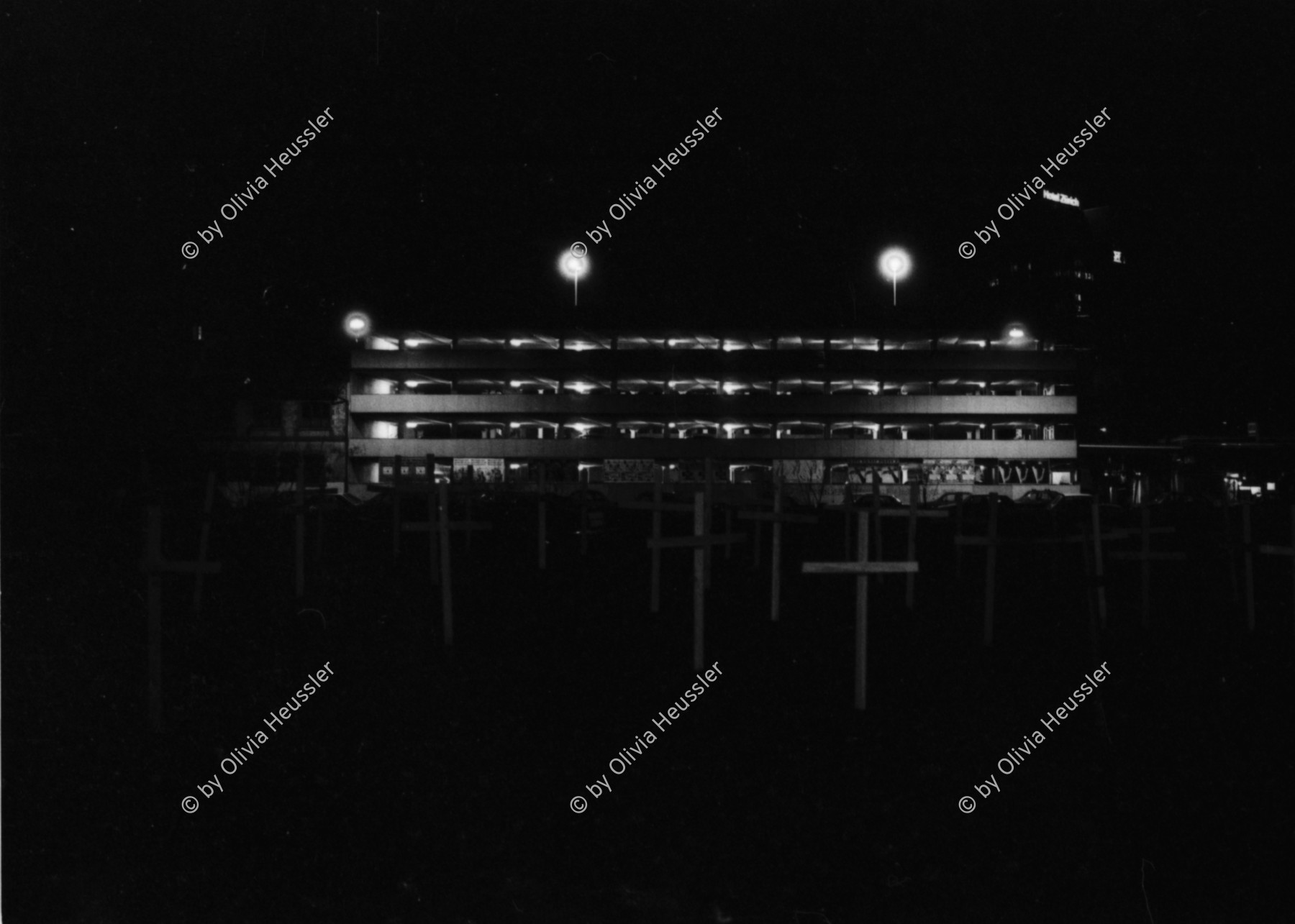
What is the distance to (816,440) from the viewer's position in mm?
62125

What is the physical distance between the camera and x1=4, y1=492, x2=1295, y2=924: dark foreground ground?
3951mm

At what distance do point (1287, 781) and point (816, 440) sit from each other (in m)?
57.5

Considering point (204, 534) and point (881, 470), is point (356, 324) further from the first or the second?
point (204, 534)

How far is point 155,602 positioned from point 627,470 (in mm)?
55830

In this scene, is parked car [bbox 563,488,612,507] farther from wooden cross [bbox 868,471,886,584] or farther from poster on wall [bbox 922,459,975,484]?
poster on wall [bbox 922,459,975,484]

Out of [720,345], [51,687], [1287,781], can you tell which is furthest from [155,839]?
[720,345]

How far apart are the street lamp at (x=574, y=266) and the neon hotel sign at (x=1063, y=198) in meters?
100

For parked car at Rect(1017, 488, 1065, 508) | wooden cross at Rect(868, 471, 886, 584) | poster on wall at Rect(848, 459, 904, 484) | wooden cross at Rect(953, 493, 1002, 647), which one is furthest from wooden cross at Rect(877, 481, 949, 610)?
poster on wall at Rect(848, 459, 904, 484)

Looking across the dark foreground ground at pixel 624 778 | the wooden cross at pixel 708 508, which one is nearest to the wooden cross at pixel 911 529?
the dark foreground ground at pixel 624 778

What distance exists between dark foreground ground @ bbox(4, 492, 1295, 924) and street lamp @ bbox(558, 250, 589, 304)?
5621 centimetres

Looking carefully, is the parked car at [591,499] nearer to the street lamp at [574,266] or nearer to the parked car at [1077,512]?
the parked car at [1077,512]

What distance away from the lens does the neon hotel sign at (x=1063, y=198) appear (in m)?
142

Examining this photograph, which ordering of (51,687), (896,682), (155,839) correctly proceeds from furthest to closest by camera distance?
1. (896,682)
2. (51,687)
3. (155,839)

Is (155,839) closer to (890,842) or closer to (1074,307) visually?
(890,842)
